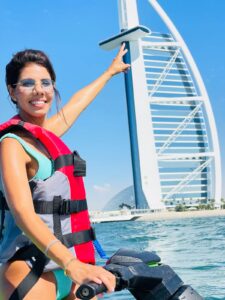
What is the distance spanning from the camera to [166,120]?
6575 centimetres

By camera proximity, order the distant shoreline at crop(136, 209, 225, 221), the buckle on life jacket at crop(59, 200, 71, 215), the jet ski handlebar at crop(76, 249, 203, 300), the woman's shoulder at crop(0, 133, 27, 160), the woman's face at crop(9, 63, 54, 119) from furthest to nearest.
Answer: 1. the distant shoreline at crop(136, 209, 225, 221)
2. the woman's face at crop(9, 63, 54, 119)
3. the buckle on life jacket at crop(59, 200, 71, 215)
4. the woman's shoulder at crop(0, 133, 27, 160)
5. the jet ski handlebar at crop(76, 249, 203, 300)

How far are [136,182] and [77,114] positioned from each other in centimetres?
6044

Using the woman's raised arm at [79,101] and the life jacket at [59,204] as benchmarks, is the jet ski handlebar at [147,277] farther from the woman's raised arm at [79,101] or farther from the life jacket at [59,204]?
the woman's raised arm at [79,101]

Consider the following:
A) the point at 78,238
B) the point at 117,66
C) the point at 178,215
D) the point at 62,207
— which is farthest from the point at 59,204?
the point at 178,215

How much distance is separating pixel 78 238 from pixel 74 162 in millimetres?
254

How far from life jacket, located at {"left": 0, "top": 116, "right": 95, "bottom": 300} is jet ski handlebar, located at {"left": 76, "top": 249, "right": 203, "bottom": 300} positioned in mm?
238

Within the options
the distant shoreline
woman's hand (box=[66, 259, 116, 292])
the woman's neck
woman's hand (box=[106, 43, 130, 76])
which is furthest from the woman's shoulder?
the distant shoreline

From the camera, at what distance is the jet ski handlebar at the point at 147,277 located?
1540mm

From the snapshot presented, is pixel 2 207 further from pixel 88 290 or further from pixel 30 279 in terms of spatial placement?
pixel 88 290

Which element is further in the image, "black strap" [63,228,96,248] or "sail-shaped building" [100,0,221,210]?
"sail-shaped building" [100,0,221,210]

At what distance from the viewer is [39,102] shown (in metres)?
1.98

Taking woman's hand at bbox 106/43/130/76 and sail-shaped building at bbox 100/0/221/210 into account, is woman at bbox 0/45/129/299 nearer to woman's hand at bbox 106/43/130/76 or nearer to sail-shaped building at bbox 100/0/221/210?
woman's hand at bbox 106/43/130/76

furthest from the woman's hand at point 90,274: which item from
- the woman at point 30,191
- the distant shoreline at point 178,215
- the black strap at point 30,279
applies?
the distant shoreline at point 178,215

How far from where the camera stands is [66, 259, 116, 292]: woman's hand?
141cm
